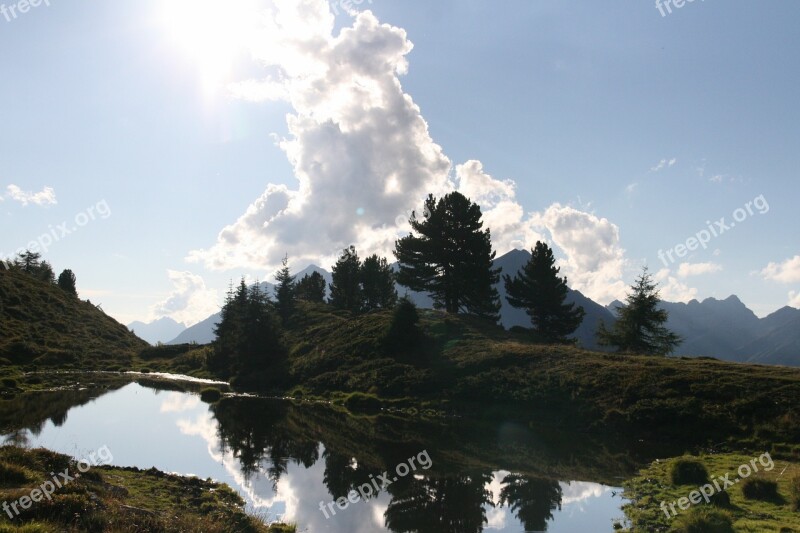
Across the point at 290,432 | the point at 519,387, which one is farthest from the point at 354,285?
the point at 290,432

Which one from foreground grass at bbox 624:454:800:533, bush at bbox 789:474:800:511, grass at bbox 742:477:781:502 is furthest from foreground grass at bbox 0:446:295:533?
bush at bbox 789:474:800:511

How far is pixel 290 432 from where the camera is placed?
110 ft

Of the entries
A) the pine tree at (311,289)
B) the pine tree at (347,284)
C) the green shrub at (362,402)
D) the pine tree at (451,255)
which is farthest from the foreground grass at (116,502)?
the pine tree at (311,289)

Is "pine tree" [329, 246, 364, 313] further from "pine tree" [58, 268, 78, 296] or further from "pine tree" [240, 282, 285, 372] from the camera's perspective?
"pine tree" [58, 268, 78, 296]

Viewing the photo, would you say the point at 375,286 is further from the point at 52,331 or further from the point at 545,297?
the point at 52,331

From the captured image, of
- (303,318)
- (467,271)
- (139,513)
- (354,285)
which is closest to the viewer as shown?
(139,513)

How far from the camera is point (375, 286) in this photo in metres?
113

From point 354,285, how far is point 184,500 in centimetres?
9503

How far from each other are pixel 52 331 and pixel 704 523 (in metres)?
94.0

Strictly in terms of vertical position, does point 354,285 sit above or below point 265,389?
above

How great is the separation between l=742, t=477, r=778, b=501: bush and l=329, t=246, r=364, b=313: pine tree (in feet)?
309

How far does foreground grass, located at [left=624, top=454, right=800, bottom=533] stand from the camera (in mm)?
15164

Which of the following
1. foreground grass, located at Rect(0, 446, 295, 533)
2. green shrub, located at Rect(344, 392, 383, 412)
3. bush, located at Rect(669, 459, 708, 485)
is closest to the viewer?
foreground grass, located at Rect(0, 446, 295, 533)

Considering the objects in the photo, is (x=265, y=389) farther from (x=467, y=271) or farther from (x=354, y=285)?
(x=354, y=285)
